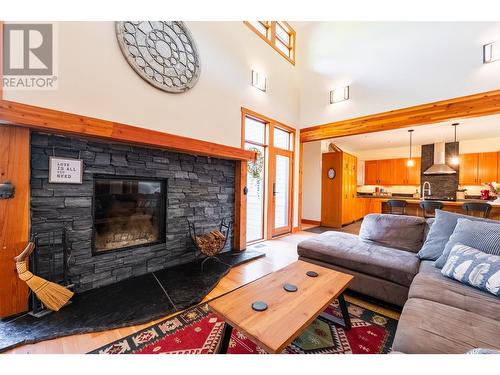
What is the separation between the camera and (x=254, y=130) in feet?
13.8

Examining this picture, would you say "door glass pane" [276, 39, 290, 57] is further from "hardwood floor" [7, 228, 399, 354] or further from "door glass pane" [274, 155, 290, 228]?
"hardwood floor" [7, 228, 399, 354]

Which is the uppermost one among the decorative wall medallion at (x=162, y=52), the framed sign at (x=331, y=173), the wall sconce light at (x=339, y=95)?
the wall sconce light at (x=339, y=95)

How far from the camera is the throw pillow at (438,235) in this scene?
6.60ft

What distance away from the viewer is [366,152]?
25.7 feet

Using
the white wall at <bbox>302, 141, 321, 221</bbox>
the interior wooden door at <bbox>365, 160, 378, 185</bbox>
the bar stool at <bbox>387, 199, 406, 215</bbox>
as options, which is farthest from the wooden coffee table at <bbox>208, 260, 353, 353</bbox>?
the interior wooden door at <bbox>365, 160, 378, 185</bbox>

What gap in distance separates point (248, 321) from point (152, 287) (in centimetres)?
154

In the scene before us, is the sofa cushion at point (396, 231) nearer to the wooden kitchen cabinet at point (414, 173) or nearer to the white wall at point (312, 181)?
the white wall at point (312, 181)

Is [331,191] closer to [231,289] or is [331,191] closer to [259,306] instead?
[231,289]

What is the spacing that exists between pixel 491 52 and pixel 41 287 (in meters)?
6.23

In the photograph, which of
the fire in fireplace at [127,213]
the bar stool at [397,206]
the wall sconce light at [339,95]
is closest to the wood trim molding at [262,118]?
the wall sconce light at [339,95]

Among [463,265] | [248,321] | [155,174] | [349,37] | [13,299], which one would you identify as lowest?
[13,299]

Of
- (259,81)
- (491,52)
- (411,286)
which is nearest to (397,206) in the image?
(491,52)
